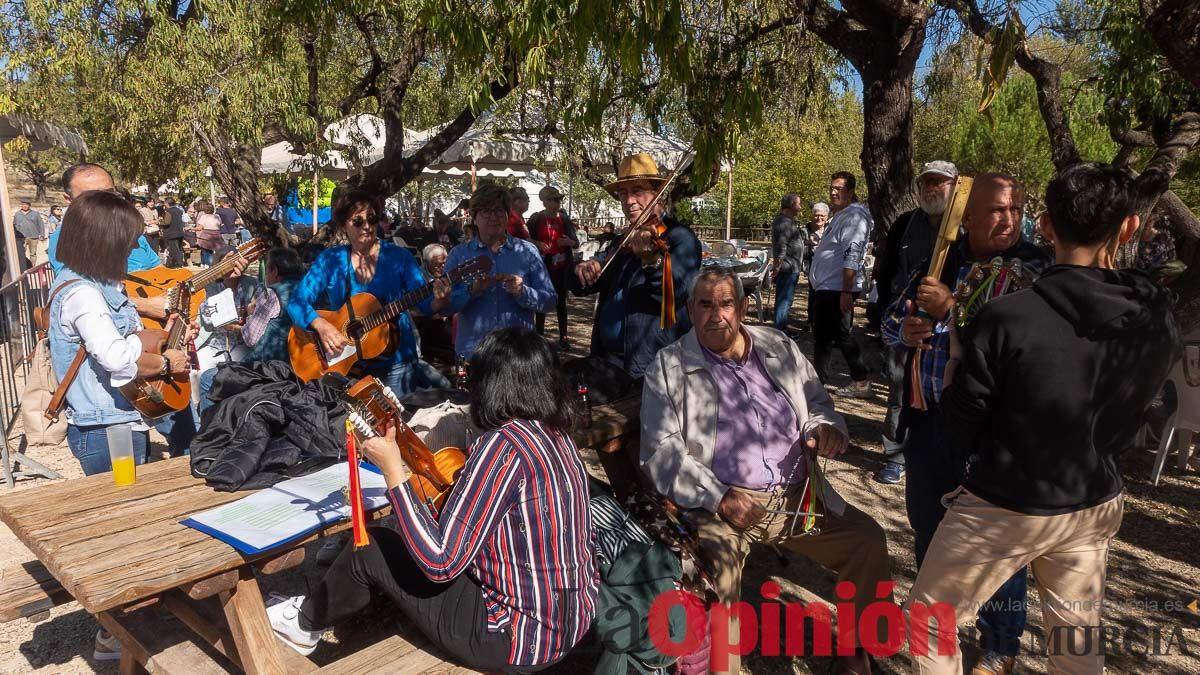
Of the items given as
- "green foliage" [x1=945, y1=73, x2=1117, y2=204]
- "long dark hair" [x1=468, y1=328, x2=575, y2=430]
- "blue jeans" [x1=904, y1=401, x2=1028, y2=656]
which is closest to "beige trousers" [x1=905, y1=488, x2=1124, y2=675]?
"blue jeans" [x1=904, y1=401, x2=1028, y2=656]

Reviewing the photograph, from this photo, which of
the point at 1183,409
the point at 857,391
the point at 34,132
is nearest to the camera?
the point at 1183,409

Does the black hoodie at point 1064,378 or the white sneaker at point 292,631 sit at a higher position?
the black hoodie at point 1064,378

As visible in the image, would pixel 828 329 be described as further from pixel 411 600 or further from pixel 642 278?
pixel 411 600

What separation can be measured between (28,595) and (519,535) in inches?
73.3

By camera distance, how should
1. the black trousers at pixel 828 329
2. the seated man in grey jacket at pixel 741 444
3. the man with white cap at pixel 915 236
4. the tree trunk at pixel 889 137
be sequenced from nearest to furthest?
1. the seated man in grey jacket at pixel 741 444
2. the man with white cap at pixel 915 236
3. the tree trunk at pixel 889 137
4. the black trousers at pixel 828 329

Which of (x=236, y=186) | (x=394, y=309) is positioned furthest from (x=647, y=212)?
(x=236, y=186)

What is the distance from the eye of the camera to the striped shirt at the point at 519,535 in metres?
2.11

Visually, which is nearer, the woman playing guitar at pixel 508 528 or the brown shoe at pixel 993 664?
the woman playing guitar at pixel 508 528

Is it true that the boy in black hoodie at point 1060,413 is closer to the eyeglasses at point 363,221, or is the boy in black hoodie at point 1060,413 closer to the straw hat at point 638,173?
the straw hat at point 638,173

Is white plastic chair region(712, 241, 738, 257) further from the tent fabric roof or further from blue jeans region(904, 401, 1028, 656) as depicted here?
blue jeans region(904, 401, 1028, 656)

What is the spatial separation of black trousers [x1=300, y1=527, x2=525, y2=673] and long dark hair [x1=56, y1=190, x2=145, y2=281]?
141 centimetres

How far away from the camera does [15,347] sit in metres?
6.32

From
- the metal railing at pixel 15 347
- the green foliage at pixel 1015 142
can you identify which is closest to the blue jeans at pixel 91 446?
the metal railing at pixel 15 347

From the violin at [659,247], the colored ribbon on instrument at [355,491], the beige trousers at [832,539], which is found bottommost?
the beige trousers at [832,539]
